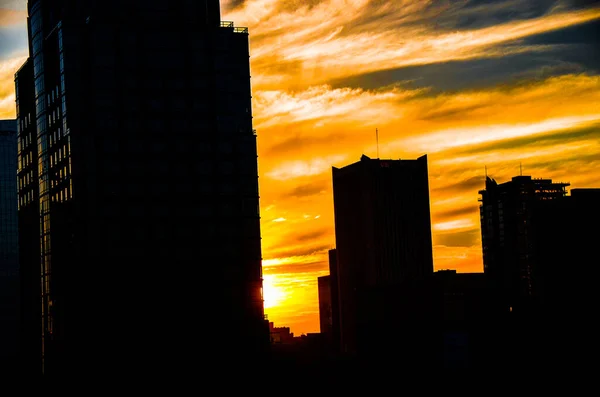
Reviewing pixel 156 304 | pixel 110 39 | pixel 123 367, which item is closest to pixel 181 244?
pixel 156 304

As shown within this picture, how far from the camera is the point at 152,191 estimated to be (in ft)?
615

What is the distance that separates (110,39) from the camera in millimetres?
184875

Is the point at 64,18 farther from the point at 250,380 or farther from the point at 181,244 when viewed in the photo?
the point at 250,380

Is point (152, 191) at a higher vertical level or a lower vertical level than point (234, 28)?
lower

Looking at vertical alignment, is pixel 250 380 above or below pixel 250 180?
below


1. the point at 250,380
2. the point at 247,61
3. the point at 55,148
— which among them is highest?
the point at 247,61

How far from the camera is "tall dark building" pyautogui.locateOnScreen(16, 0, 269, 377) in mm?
181125

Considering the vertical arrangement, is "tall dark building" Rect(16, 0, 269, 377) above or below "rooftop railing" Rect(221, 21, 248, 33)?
below

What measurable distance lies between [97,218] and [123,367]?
85.6ft

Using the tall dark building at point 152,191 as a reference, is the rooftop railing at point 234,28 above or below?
above

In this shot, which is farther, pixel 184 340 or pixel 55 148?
pixel 55 148

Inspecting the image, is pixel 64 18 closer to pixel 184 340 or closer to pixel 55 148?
pixel 55 148

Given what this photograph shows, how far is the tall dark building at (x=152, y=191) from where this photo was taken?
181125 mm

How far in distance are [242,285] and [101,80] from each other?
143ft
